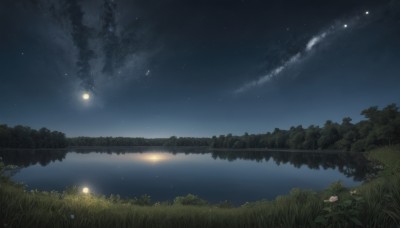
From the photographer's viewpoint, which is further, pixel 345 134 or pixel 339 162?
pixel 345 134

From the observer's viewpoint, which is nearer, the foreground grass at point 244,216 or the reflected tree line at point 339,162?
the foreground grass at point 244,216

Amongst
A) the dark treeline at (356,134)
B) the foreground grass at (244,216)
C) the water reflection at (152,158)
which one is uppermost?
the dark treeline at (356,134)

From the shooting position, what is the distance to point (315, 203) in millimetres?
8133

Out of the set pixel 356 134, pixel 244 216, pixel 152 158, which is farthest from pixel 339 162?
pixel 244 216

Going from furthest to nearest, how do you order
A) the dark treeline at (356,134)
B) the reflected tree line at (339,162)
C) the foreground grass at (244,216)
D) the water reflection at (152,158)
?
the water reflection at (152,158) < the dark treeline at (356,134) < the reflected tree line at (339,162) < the foreground grass at (244,216)

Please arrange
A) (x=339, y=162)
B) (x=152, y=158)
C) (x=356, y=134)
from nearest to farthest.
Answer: (x=339, y=162) → (x=356, y=134) → (x=152, y=158)

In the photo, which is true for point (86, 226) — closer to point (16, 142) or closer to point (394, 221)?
point (394, 221)

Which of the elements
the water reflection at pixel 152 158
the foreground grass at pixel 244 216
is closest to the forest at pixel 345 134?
the water reflection at pixel 152 158

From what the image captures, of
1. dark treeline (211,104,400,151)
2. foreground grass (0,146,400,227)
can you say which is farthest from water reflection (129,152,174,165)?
foreground grass (0,146,400,227)

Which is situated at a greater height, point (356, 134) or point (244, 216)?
point (356, 134)

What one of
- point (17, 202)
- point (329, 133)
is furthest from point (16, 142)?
point (17, 202)

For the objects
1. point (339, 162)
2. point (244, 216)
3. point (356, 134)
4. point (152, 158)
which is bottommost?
point (244, 216)

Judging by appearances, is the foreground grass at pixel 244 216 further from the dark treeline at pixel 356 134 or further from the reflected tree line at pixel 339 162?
the dark treeline at pixel 356 134

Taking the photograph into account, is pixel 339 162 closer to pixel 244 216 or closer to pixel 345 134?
pixel 345 134
